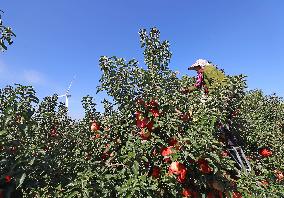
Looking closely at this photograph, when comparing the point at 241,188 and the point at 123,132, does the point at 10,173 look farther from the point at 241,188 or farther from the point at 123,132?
the point at 241,188

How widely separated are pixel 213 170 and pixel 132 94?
1731mm

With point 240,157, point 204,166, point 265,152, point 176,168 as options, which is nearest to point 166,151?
point 176,168

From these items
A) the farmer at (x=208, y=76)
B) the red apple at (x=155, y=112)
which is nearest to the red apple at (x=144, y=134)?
the red apple at (x=155, y=112)

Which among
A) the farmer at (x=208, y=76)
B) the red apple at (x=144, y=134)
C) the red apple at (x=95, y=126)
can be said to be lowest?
the red apple at (x=144, y=134)

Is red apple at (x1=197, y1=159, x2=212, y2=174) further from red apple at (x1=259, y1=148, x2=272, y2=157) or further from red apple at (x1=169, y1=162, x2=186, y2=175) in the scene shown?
red apple at (x1=259, y1=148, x2=272, y2=157)

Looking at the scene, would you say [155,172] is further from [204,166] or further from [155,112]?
[155,112]

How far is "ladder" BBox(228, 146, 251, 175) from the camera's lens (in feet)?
21.2

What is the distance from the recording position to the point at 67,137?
5898mm

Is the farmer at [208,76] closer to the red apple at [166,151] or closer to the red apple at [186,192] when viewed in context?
the red apple at [166,151]

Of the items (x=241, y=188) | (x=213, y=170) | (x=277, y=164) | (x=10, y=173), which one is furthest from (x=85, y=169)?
(x=277, y=164)

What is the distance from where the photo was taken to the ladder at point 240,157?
21.2 feet

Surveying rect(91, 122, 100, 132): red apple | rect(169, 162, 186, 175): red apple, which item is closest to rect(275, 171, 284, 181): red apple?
rect(169, 162, 186, 175): red apple

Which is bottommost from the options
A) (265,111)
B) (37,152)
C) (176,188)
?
(176,188)

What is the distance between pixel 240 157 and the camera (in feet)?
22.7
